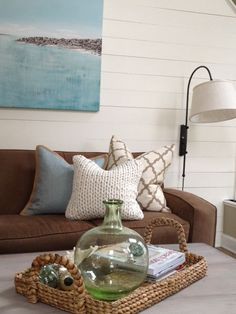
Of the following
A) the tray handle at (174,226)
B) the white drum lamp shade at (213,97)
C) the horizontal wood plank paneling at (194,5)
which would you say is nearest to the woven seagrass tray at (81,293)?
the tray handle at (174,226)

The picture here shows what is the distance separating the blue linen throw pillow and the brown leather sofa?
8cm

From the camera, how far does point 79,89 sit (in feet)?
9.70

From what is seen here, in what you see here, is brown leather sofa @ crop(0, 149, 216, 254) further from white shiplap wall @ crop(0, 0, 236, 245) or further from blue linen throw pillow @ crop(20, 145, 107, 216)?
white shiplap wall @ crop(0, 0, 236, 245)

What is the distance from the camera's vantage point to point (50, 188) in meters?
2.44

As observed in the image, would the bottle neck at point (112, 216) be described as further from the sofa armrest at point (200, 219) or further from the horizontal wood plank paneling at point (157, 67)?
the horizontal wood plank paneling at point (157, 67)

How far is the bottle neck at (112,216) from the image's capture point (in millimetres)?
1327

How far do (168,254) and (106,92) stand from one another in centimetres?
176

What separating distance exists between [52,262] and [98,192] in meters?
1.07

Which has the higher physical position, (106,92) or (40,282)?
(106,92)

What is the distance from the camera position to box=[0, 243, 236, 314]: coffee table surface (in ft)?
4.01

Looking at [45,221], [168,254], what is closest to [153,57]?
[45,221]

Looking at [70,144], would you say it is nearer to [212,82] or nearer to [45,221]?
[45,221]

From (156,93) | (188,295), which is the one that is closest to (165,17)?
(156,93)

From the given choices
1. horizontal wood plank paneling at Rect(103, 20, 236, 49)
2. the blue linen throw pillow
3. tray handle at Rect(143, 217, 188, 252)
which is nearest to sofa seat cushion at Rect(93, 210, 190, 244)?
the blue linen throw pillow
